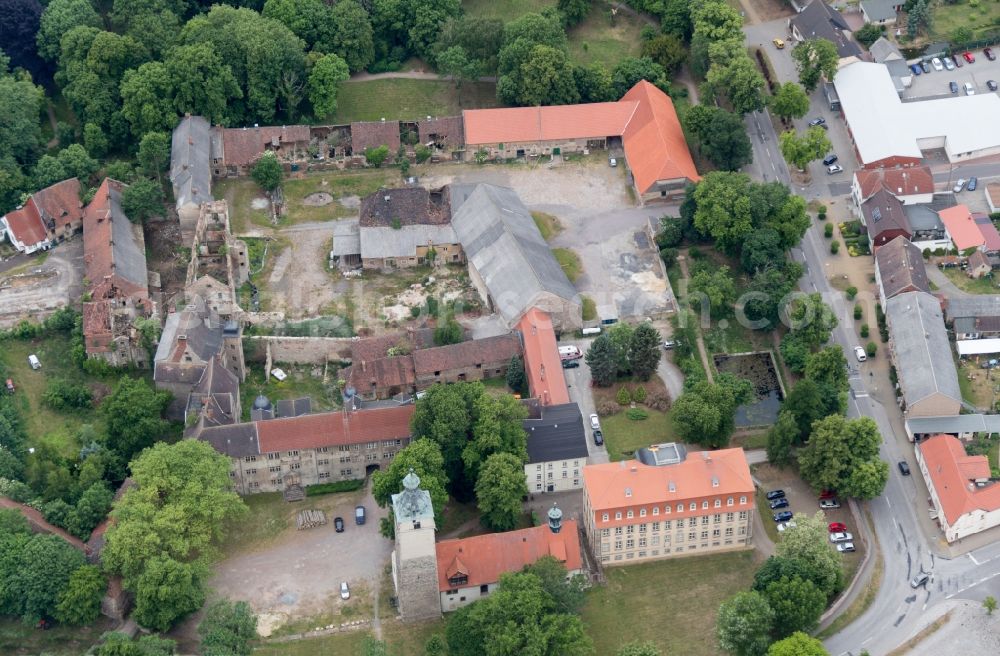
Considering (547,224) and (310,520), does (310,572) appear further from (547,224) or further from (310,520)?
(547,224)

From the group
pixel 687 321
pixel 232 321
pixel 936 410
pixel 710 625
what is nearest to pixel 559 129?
pixel 687 321

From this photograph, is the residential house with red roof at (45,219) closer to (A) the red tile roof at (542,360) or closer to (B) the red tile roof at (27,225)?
(B) the red tile roof at (27,225)

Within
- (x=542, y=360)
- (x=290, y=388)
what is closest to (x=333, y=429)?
(x=290, y=388)

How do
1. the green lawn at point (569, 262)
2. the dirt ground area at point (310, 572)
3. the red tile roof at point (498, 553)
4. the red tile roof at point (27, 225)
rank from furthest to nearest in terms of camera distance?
1. the red tile roof at point (27, 225)
2. the green lawn at point (569, 262)
3. the dirt ground area at point (310, 572)
4. the red tile roof at point (498, 553)

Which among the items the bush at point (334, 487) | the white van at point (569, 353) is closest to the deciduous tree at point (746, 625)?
the white van at point (569, 353)

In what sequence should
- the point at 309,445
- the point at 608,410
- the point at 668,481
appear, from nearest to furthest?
the point at 668,481
the point at 309,445
the point at 608,410

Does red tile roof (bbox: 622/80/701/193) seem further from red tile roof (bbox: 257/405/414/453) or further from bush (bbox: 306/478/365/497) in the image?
bush (bbox: 306/478/365/497)

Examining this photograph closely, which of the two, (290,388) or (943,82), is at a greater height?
(943,82)
